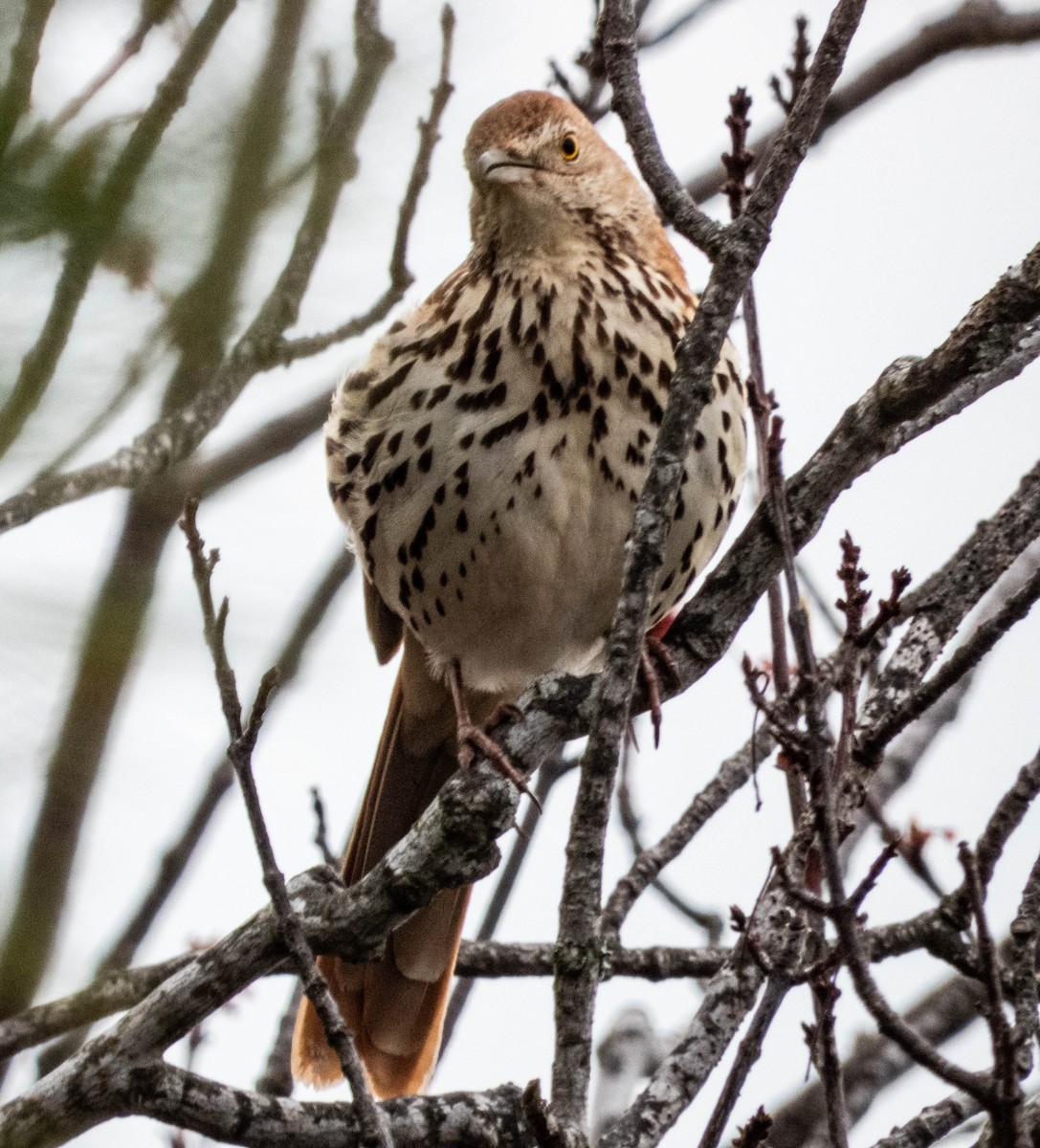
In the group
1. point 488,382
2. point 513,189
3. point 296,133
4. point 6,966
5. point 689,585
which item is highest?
point 513,189

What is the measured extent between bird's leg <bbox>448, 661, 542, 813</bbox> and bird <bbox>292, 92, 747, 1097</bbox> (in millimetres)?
19

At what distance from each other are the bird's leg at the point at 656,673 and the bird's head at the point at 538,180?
1.21m

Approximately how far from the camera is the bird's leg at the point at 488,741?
3287 millimetres

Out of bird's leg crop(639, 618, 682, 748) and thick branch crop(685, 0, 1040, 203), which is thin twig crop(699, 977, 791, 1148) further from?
thick branch crop(685, 0, 1040, 203)

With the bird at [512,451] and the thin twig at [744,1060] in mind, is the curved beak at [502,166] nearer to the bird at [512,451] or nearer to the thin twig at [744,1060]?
the bird at [512,451]

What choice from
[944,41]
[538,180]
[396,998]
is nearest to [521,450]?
[538,180]

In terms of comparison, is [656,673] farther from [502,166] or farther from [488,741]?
[502,166]

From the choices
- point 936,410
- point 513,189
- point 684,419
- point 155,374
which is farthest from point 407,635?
point 155,374

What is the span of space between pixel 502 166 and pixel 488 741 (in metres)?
1.52

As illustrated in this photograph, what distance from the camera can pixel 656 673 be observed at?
3570 mm

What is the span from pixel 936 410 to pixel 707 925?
1859 millimetres

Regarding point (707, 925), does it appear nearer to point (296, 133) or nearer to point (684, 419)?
point (684, 419)

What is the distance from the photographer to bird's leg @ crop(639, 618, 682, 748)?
350cm

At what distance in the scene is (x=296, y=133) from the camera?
4.32 ft
